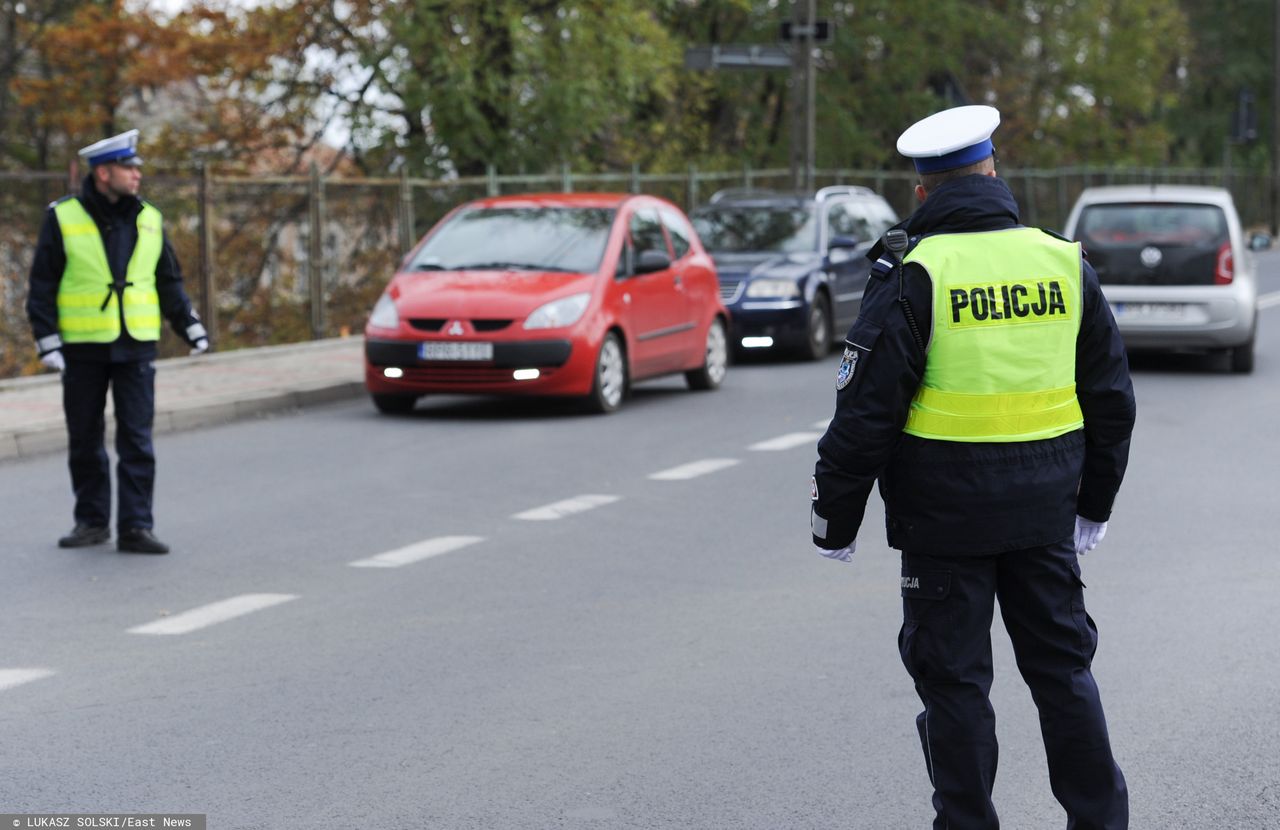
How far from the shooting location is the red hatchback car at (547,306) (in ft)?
44.6

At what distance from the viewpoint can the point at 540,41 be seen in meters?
23.9

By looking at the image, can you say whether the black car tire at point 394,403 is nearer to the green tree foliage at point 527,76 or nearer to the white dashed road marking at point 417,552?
the white dashed road marking at point 417,552

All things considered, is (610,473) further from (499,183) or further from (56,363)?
(499,183)

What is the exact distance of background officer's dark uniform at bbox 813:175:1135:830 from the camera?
394 cm

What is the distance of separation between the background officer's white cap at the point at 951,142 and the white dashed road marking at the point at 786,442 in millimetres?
8074

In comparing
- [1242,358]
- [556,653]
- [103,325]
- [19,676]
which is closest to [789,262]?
[1242,358]

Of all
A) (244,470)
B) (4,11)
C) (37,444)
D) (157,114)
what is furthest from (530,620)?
(157,114)

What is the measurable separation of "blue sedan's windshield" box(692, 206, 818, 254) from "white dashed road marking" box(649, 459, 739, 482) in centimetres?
794

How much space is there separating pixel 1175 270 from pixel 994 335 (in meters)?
13.1

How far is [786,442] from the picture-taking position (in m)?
12.5

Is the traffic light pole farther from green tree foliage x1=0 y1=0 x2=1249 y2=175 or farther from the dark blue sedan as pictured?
the dark blue sedan

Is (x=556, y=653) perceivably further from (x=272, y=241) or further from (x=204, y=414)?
(x=272, y=241)

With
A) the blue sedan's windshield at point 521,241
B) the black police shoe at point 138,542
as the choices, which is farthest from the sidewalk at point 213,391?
the black police shoe at point 138,542

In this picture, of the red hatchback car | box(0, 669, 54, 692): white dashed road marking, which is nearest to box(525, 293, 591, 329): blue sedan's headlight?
the red hatchback car
